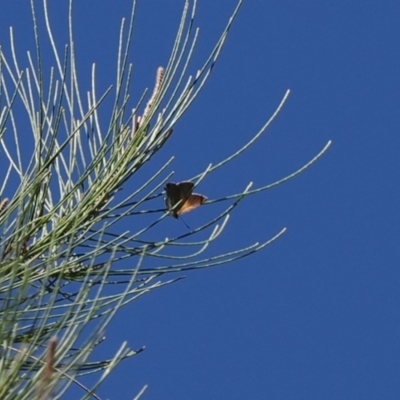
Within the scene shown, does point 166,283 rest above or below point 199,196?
below

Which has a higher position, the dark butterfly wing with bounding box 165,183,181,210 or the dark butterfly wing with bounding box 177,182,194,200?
the dark butterfly wing with bounding box 177,182,194,200

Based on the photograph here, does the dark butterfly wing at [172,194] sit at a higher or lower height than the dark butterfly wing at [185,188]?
lower

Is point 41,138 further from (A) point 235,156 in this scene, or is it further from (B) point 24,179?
(A) point 235,156

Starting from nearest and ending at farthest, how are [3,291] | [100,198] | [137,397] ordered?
[137,397], [3,291], [100,198]

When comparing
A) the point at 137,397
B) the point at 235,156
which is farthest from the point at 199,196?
the point at 137,397
